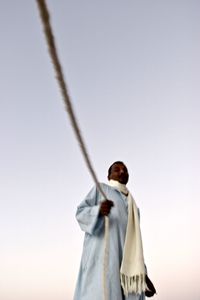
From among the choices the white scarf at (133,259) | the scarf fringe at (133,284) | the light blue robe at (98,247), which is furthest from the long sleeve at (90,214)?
the scarf fringe at (133,284)

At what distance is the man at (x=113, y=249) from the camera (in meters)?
2.71

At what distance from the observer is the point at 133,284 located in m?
2.73

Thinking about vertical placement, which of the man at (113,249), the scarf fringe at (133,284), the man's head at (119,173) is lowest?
the scarf fringe at (133,284)

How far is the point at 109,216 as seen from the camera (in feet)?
9.62

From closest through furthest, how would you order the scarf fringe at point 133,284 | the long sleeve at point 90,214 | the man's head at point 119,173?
the scarf fringe at point 133,284 < the long sleeve at point 90,214 < the man's head at point 119,173

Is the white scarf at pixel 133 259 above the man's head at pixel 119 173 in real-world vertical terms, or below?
below

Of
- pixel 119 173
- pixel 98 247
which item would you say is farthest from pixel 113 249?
pixel 119 173

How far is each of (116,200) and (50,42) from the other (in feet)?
7.94

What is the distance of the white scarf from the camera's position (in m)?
2.72

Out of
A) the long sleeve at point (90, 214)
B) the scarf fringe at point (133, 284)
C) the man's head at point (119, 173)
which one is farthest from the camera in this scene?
the man's head at point (119, 173)

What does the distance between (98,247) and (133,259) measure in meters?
0.25

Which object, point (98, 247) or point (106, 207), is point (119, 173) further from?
point (98, 247)

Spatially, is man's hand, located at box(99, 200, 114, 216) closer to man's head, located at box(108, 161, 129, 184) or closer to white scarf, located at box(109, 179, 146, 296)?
white scarf, located at box(109, 179, 146, 296)

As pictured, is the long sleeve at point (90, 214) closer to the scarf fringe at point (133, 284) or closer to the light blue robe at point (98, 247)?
the light blue robe at point (98, 247)
